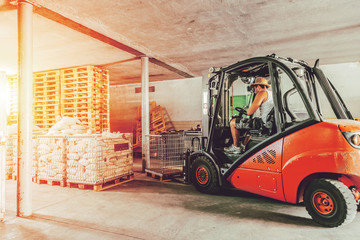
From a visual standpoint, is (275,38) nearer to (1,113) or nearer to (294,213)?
(294,213)

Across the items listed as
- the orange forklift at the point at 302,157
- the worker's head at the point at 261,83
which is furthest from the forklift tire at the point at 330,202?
the worker's head at the point at 261,83

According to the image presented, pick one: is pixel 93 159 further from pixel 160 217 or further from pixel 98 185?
pixel 160 217

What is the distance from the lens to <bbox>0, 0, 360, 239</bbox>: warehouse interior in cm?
366

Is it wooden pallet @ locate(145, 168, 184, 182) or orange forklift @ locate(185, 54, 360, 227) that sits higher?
orange forklift @ locate(185, 54, 360, 227)

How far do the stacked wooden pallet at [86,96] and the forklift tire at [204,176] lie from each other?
475cm

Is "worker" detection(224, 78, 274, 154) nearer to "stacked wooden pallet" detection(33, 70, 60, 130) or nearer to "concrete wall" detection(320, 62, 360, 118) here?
"concrete wall" detection(320, 62, 360, 118)

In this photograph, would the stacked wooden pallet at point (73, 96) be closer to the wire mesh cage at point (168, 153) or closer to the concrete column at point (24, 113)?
the wire mesh cage at point (168, 153)

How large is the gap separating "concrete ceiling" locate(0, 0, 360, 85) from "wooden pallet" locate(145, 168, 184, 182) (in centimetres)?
378

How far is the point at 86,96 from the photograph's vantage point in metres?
8.94

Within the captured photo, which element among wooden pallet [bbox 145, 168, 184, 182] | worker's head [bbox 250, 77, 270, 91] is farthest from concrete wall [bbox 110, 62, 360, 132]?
worker's head [bbox 250, 77, 270, 91]

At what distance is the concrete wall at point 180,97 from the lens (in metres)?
9.64

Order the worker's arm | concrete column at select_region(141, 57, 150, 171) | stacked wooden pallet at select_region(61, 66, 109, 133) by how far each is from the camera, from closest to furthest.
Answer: the worker's arm → concrete column at select_region(141, 57, 150, 171) → stacked wooden pallet at select_region(61, 66, 109, 133)

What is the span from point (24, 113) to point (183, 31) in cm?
404

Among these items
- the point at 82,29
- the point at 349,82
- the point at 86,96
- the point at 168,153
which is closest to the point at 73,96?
the point at 86,96
